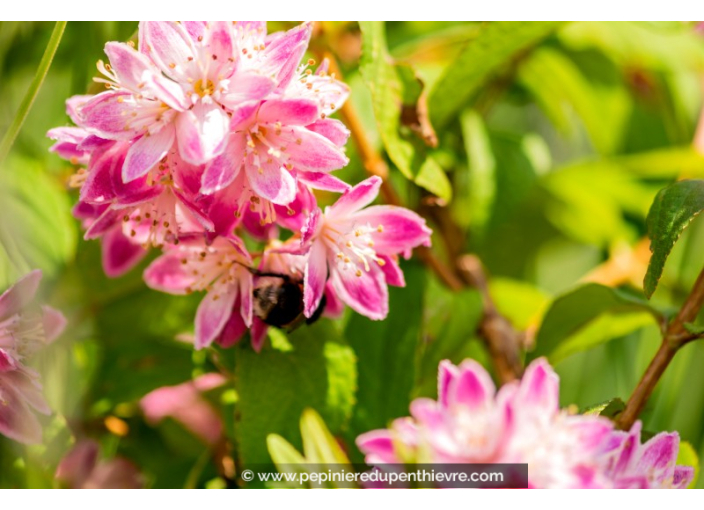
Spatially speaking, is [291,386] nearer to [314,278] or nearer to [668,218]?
[314,278]

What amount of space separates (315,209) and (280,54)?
84 millimetres

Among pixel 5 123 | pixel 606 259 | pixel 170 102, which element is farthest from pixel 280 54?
pixel 606 259

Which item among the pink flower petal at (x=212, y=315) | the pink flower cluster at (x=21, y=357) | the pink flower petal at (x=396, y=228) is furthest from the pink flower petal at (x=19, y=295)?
the pink flower petal at (x=396, y=228)

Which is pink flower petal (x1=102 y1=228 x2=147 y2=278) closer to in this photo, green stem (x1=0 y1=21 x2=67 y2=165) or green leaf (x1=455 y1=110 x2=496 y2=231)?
green stem (x1=0 y1=21 x2=67 y2=165)

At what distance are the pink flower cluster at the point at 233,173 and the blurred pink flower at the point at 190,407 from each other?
12cm

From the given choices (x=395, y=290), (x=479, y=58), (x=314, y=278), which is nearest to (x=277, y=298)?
(x=314, y=278)

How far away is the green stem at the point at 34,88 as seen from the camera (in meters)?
0.49

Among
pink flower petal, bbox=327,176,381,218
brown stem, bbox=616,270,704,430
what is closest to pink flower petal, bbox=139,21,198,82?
pink flower petal, bbox=327,176,381,218

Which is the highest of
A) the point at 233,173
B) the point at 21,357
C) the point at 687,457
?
the point at 233,173

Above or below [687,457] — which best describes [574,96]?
above

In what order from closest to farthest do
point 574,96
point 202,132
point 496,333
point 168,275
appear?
point 202,132
point 168,275
point 496,333
point 574,96

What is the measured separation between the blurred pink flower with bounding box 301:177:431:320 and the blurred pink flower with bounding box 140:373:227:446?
159 mm

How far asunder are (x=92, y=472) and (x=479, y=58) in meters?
0.38

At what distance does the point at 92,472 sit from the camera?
582 millimetres
